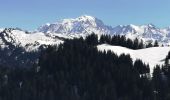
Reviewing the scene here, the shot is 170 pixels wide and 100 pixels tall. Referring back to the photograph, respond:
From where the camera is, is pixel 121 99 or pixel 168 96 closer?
pixel 168 96

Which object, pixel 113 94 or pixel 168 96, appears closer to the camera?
pixel 168 96

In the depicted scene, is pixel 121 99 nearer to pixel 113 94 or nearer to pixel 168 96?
pixel 113 94

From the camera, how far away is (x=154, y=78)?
199875mm

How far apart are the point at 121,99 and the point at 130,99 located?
3.73m

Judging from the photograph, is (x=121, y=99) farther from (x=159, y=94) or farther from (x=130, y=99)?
(x=159, y=94)

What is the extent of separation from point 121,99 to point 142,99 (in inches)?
343

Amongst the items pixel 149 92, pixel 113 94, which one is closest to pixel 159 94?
pixel 149 92

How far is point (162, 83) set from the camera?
195000 millimetres

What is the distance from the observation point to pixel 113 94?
19975cm

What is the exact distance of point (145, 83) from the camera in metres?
197

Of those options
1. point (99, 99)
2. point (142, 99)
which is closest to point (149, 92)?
point (142, 99)

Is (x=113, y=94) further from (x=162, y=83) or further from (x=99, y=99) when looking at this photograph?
(x=162, y=83)

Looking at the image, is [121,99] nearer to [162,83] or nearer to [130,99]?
[130,99]

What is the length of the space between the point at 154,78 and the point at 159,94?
11.0 m
